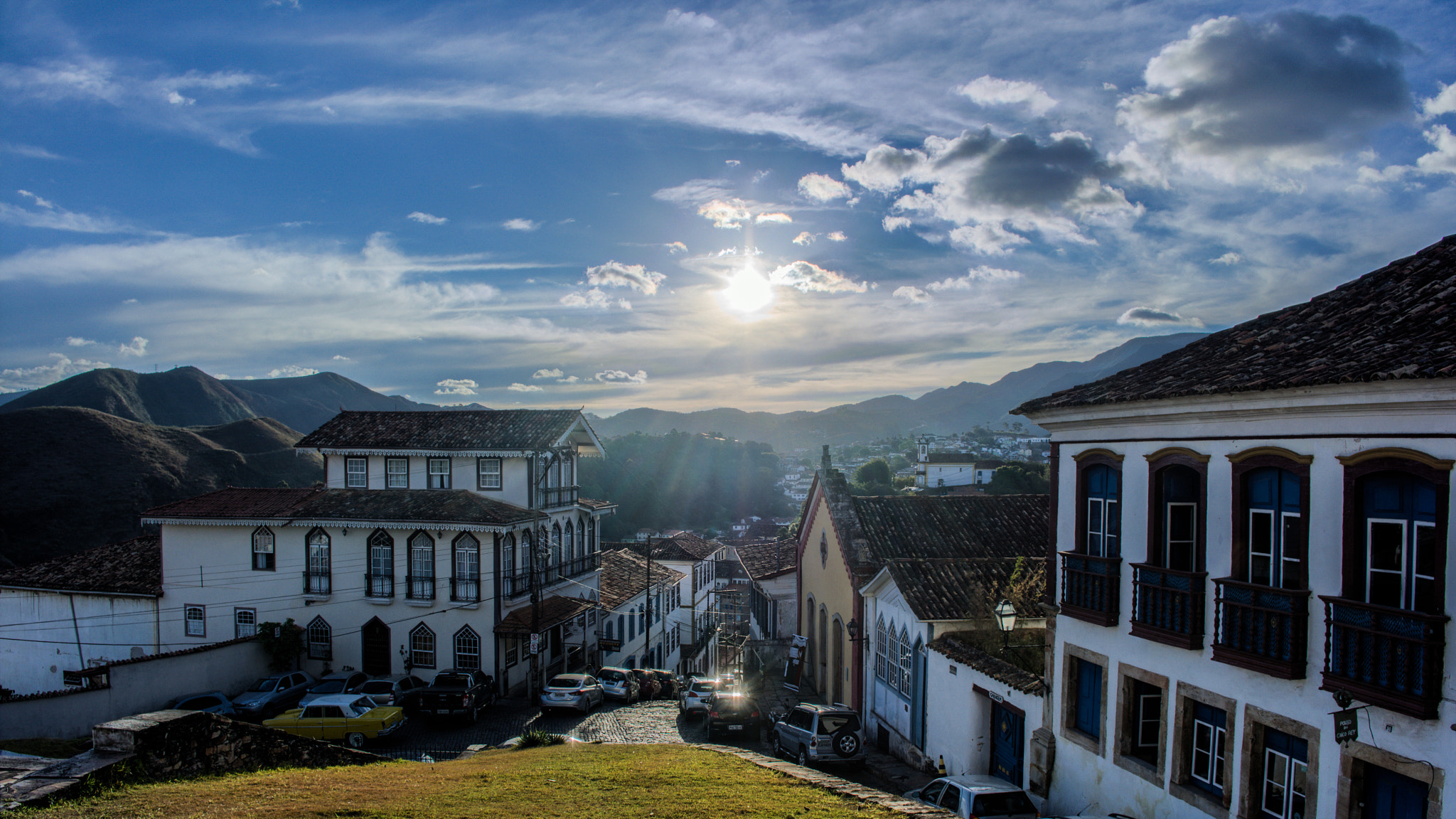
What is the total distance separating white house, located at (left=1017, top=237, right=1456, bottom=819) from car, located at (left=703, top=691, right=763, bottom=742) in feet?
34.0

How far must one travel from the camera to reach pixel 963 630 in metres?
19.0

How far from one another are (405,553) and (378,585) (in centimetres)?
174

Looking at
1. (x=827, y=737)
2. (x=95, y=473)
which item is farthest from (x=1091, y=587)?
(x=95, y=473)

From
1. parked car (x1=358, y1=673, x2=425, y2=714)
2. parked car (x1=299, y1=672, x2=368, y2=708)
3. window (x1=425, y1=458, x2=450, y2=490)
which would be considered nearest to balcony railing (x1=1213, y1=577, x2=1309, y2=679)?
parked car (x1=358, y1=673, x2=425, y2=714)

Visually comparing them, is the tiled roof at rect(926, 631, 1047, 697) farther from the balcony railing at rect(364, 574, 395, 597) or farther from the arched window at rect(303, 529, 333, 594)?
the arched window at rect(303, 529, 333, 594)

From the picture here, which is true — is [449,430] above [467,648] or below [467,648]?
above

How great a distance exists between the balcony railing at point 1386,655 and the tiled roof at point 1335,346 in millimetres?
2519

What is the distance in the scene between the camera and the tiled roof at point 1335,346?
27.6ft

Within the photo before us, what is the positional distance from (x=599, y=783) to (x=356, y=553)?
22.5 metres

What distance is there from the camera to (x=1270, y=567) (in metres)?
9.99

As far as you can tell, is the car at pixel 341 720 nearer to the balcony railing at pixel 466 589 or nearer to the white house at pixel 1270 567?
the balcony railing at pixel 466 589

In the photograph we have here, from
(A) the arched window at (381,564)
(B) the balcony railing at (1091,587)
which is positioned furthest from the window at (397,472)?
(B) the balcony railing at (1091,587)

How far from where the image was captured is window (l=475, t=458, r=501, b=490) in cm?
3291

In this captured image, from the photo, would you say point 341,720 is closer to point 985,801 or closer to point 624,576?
point 985,801
